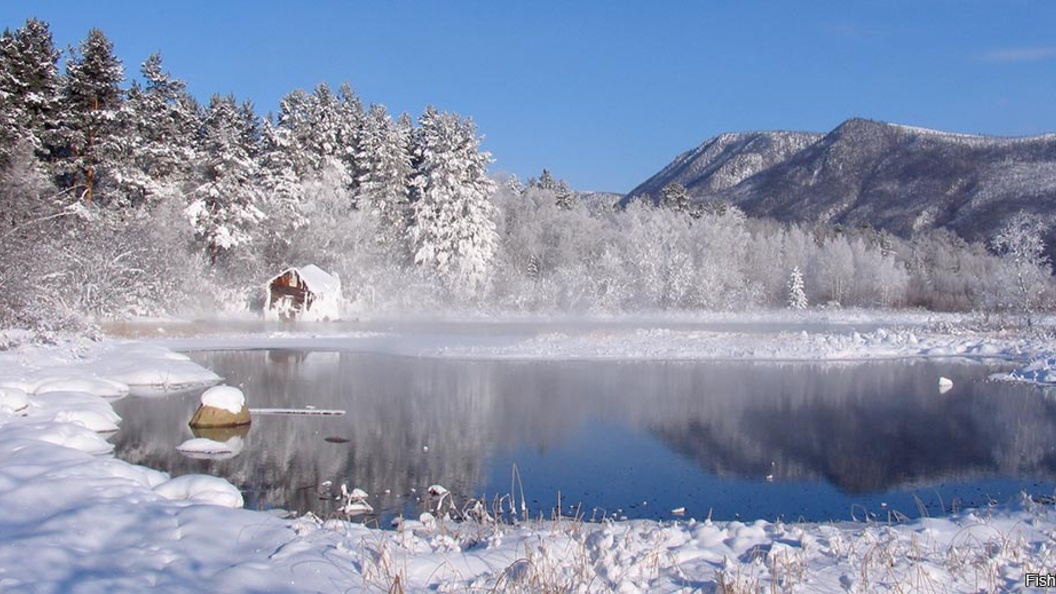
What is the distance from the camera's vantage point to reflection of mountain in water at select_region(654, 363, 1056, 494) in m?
12.5

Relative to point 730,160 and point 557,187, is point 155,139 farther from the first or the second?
point 730,160

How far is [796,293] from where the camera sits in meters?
65.2

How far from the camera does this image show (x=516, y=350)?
95.3ft

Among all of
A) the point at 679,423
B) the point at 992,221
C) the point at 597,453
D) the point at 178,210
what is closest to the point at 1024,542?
the point at 597,453

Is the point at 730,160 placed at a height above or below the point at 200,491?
above

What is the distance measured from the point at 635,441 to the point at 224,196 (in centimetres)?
3464

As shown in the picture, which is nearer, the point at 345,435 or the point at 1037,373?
the point at 345,435

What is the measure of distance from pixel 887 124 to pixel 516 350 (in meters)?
151

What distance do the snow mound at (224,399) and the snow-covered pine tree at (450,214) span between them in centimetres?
3521

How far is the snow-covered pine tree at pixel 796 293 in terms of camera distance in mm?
64312

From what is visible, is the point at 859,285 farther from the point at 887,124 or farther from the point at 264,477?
the point at 887,124

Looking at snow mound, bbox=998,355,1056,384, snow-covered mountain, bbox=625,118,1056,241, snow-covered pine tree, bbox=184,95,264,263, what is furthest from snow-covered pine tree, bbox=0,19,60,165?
snow-covered mountain, bbox=625,118,1056,241

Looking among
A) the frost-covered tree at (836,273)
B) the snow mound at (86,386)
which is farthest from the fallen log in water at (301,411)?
the frost-covered tree at (836,273)

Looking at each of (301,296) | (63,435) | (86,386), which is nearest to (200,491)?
(63,435)
